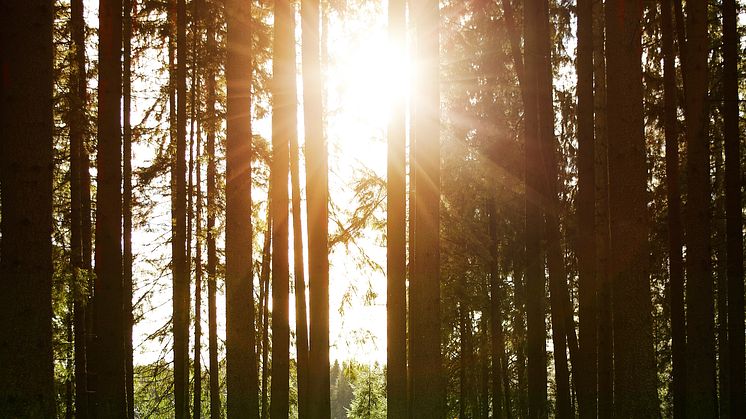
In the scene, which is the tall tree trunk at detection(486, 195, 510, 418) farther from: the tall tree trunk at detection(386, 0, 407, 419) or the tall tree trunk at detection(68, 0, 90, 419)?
the tall tree trunk at detection(68, 0, 90, 419)

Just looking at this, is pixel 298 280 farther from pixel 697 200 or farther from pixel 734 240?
pixel 734 240

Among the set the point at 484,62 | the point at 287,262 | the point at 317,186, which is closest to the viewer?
the point at 317,186

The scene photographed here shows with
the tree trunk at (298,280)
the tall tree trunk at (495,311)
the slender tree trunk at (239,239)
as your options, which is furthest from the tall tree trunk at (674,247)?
the tall tree trunk at (495,311)

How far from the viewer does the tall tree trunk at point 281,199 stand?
1255 centimetres

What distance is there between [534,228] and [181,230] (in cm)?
745

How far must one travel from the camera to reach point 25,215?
18.8ft

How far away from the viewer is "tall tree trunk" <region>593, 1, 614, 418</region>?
34.6 feet

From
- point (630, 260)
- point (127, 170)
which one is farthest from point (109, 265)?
point (630, 260)

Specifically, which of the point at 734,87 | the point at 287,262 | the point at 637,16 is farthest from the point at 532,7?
the point at 287,262

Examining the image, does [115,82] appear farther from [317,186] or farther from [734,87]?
[734,87]

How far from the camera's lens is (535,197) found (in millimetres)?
10844

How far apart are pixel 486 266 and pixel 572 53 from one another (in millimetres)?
6739

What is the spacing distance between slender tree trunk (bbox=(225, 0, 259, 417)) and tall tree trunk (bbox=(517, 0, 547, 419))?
184 inches

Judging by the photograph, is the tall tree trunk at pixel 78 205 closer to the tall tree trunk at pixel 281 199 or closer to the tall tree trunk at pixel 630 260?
the tall tree trunk at pixel 281 199
